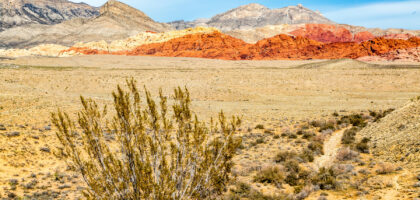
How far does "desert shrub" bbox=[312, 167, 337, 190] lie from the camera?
35.5 ft

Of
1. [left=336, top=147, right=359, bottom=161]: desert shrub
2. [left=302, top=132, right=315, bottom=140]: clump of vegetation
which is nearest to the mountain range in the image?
[left=302, top=132, right=315, bottom=140]: clump of vegetation

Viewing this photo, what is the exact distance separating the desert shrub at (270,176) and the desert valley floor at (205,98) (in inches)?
21.1

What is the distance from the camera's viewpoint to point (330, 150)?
16219mm

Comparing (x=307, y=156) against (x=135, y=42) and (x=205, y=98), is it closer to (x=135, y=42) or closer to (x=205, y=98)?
(x=205, y=98)

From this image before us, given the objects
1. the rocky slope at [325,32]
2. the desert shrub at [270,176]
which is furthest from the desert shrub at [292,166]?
the rocky slope at [325,32]

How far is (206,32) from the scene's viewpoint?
11562 cm

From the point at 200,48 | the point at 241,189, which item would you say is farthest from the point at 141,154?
the point at 200,48

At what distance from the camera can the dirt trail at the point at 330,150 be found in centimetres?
1404

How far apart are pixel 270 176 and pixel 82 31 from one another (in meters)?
171

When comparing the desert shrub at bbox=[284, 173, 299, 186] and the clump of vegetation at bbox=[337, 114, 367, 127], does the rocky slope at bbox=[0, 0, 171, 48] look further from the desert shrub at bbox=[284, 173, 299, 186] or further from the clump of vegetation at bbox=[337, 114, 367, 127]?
the desert shrub at bbox=[284, 173, 299, 186]

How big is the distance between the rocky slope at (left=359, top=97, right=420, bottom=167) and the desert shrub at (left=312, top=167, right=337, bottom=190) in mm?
3127

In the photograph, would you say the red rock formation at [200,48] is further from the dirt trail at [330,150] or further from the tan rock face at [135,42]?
the dirt trail at [330,150]

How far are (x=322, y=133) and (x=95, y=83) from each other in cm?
3706

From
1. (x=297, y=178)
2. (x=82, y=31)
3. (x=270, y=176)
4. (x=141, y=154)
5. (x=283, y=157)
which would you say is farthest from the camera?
(x=82, y=31)
